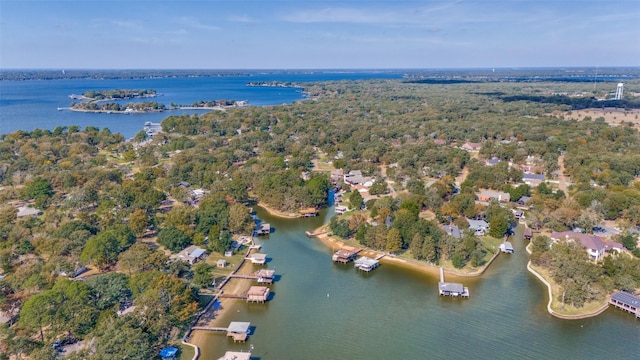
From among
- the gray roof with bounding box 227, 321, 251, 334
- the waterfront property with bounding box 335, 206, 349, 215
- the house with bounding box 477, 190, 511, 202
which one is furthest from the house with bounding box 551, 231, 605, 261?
the gray roof with bounding box 227, 321, 251, 334

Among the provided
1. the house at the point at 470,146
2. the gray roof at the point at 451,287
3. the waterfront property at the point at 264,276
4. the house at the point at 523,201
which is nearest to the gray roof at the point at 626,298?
the gray roof at the point at 451,287

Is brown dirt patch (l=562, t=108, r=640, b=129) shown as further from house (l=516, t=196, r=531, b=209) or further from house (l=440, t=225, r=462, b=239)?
house (l=440, t=225, r=462, b=239)

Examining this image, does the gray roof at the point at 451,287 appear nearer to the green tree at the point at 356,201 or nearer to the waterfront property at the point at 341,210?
the green tree at the point at 356,201

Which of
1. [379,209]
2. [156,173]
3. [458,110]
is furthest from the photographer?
[458,110]

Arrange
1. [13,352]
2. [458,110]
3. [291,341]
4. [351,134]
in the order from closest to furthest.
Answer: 1. [13,352]
2. [291,341]
3. [351,134]
4. [458,110]

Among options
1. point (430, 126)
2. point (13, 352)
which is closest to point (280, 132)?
point (430, 126)

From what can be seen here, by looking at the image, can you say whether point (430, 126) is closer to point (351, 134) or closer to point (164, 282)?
point (351, 134)
